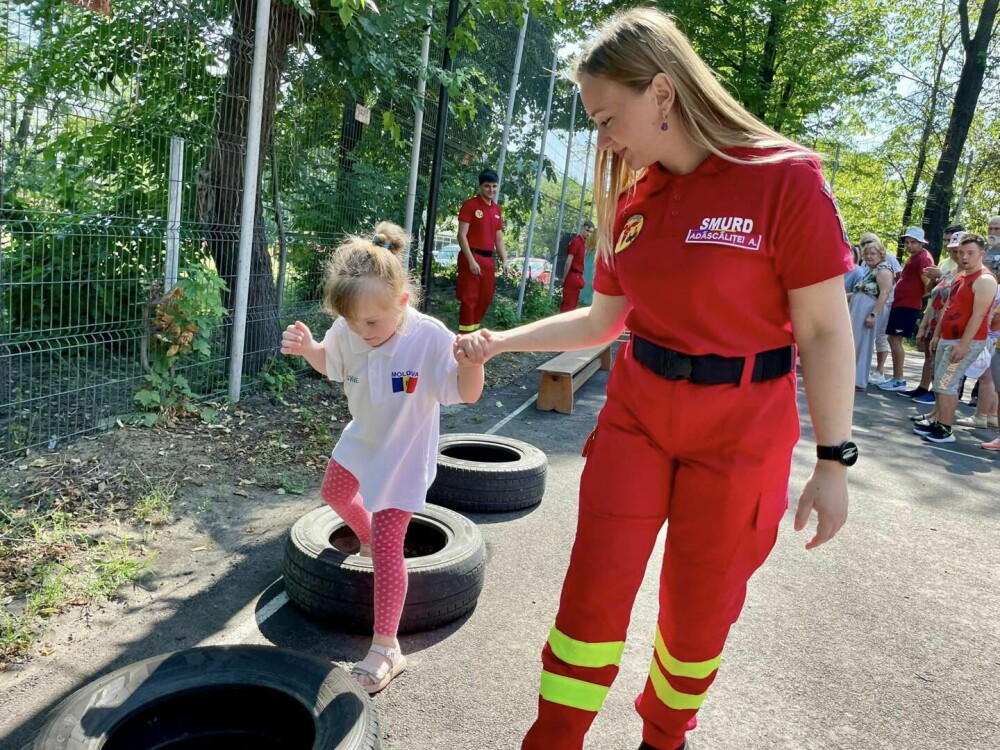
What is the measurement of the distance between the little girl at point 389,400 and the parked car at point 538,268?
1455 cm

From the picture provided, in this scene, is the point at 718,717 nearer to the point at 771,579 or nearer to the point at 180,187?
the point at 771,579

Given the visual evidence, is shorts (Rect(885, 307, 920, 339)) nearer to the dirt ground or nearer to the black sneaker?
the black sneaker

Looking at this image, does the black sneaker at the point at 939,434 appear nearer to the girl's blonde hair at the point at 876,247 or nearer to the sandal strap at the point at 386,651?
the girl's blonde hair at the point at 876,247

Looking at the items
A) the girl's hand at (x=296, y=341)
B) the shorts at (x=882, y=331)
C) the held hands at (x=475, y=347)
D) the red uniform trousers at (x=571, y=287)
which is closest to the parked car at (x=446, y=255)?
the red uniform trousers at (x=571, y=287)

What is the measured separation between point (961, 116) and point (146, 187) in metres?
20.9

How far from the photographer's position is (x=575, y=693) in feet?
6.36

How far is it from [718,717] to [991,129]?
36.6m

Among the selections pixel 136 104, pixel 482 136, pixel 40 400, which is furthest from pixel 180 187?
pixel 482 136

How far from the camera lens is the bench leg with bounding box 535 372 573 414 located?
24.8 ft

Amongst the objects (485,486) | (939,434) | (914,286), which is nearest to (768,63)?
(914,286)

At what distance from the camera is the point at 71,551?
138 inches

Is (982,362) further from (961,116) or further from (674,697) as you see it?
(961,116)

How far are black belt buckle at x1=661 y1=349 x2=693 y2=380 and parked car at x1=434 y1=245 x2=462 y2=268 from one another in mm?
12025

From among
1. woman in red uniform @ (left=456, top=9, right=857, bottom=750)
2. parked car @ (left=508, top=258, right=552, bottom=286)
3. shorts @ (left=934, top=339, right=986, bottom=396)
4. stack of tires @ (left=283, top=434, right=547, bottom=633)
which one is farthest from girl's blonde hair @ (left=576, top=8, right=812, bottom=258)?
parked car @ (left=508, top=258, right=552, bottom=286)
